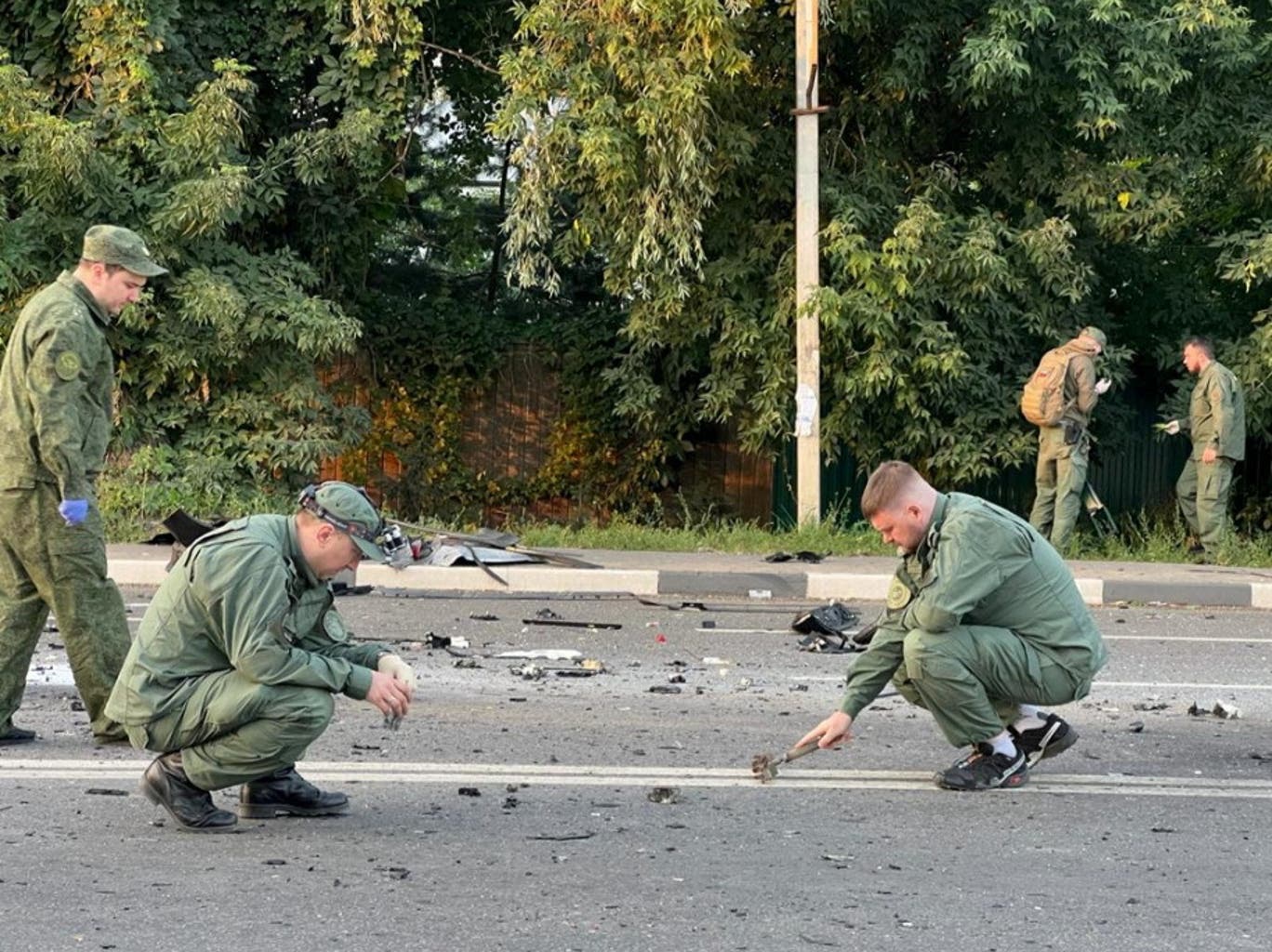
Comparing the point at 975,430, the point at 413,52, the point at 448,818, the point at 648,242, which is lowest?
the point at 448,818

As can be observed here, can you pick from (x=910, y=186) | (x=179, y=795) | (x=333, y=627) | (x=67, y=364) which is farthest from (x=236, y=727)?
(x=910, y=186)

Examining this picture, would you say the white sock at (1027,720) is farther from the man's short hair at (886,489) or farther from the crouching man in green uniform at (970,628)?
the man's short hair at (886,489)

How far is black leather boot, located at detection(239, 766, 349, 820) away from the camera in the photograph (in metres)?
5.74

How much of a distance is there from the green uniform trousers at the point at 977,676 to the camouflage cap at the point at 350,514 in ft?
6.27

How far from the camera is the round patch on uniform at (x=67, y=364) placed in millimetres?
6430

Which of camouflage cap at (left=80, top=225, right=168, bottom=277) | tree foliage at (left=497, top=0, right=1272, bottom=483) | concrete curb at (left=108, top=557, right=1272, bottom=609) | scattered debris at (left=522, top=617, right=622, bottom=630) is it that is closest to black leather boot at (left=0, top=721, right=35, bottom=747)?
camouflage cap at (left=80, top=225, right=168, bottom=277)

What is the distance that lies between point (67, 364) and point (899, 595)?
3.10 m

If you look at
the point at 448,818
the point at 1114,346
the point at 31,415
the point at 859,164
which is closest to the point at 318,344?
the point at 859,164

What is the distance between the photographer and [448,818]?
5809 millimetres

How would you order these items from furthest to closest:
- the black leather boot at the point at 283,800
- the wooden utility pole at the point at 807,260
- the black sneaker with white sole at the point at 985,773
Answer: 1. the wooden utility pole at the point at 807,260
2. the black sneaker with white sole at the point at 985,773
3. the black leather boot at the point at 283,800

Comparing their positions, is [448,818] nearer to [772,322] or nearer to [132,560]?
[132,560]

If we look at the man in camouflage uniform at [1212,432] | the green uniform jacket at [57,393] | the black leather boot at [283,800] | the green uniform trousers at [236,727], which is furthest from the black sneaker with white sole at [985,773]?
the man in camouflage uniform at [1212,432]

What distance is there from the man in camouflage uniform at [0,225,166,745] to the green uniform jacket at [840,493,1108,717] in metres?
2.84

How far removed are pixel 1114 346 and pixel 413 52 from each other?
23.3 ft
